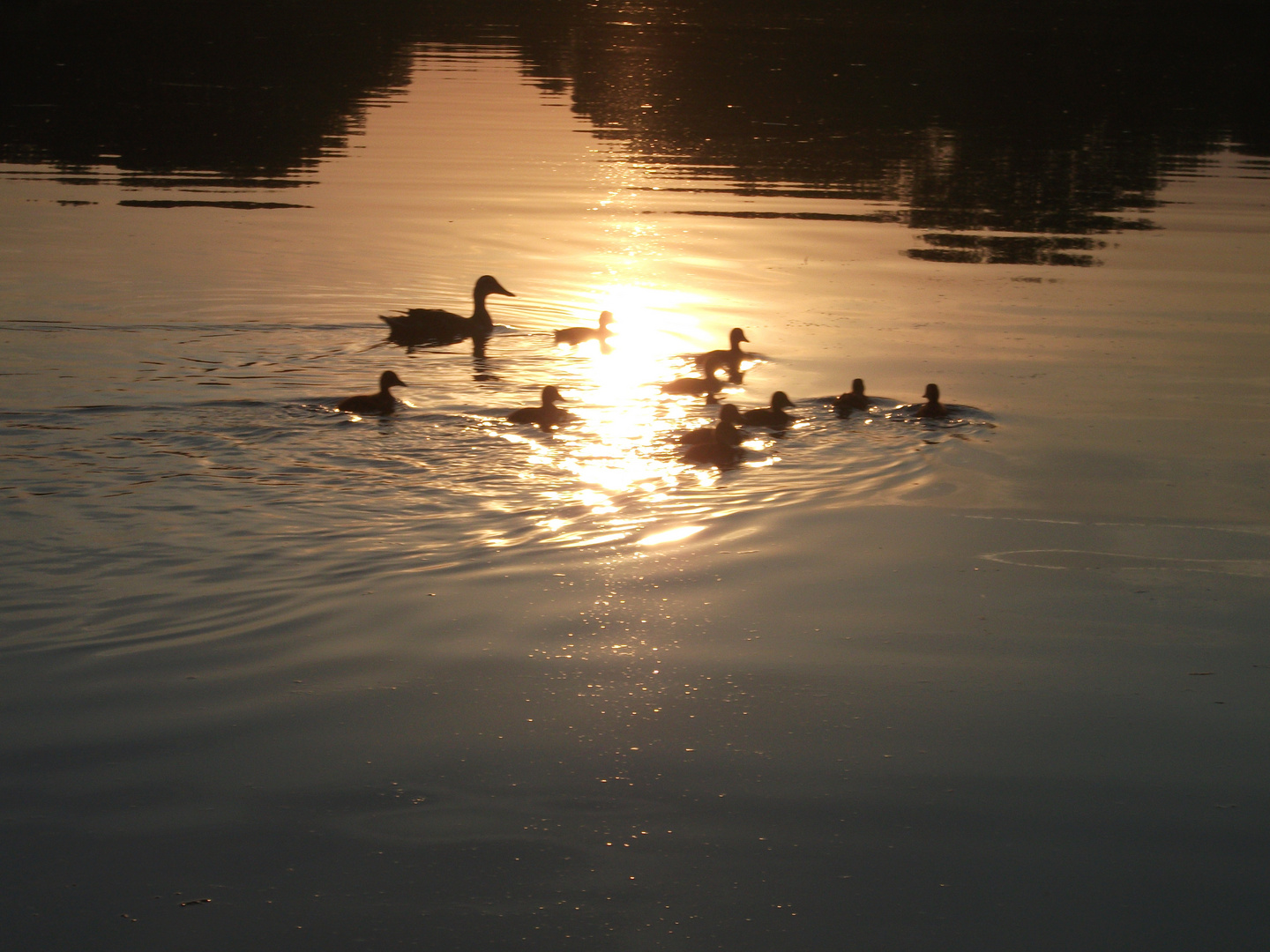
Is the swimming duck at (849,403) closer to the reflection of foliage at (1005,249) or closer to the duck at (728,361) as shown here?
the duck at (728,361)

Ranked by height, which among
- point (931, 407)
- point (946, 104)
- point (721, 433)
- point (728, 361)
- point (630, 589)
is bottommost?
point (630, 589)

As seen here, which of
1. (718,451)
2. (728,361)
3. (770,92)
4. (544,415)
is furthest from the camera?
(770,92)

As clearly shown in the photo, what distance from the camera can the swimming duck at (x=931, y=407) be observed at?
1092cm

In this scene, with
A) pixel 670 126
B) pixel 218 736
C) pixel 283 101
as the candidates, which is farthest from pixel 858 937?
pixel 283 101

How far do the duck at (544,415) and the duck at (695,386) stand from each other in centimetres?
139

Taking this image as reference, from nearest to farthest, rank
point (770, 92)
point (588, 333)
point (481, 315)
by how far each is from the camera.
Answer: point (588, 333) → point (481, 315) → point (770, 92)

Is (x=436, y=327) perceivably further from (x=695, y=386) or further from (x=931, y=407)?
(x=931, y=407)

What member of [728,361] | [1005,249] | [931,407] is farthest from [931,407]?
[1005,249]

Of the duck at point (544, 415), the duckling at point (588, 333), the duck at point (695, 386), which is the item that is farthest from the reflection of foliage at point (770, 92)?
the duck at point (544, 415)

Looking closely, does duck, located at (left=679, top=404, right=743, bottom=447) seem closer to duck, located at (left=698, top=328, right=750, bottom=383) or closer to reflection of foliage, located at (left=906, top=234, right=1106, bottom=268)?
duck, located at (left=698, top=328, right=750, bottom=383)

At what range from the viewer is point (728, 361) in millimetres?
12680

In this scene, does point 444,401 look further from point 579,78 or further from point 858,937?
point 579,78

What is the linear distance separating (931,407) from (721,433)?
1963mm

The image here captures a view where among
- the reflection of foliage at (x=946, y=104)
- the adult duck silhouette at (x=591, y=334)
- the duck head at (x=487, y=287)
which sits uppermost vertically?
the reflection of foliage at (x=946, y=104)
